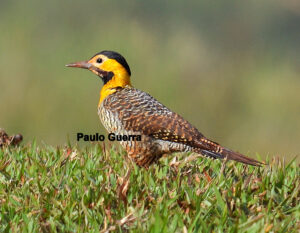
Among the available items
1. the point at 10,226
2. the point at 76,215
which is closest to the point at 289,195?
the point at 76,215

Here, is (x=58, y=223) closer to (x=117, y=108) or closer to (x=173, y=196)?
(x=173, y=196)

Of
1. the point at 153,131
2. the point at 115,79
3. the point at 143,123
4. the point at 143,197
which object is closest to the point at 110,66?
the point at 115,79

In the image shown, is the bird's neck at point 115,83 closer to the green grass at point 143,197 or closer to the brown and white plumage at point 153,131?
the brown and white plumage at point 153,131

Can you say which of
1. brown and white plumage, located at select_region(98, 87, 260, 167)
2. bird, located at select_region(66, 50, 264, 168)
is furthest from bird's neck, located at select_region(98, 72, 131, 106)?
brown and white plumage, located at select_region(98, 87, 260, 167)

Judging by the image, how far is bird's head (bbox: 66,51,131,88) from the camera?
18.5 ft

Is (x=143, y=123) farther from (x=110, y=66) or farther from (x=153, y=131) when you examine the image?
(x=110, y=66)

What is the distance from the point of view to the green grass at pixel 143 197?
12.0ft

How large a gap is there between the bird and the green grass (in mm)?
156

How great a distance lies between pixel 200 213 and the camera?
381cm

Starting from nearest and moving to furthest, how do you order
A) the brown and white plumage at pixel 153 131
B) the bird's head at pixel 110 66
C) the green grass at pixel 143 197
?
the green grass at pixel 143 197
the brown and white plumage at pixel 153 131
the bird's head at pixel 110 66

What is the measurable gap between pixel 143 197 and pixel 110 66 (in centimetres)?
183

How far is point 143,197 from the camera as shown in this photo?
4.10 m

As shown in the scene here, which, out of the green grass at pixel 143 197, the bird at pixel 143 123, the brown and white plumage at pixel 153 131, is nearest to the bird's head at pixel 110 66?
the bird at pixel 143 123

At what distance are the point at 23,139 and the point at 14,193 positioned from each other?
194cm
